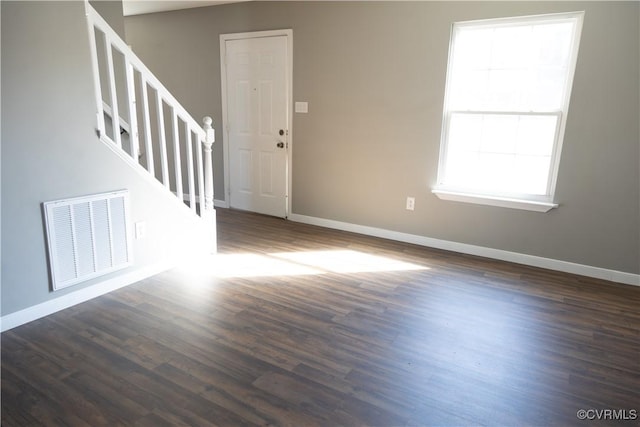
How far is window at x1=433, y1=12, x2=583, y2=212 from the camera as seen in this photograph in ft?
10.3

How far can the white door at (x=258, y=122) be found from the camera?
4.50 metres

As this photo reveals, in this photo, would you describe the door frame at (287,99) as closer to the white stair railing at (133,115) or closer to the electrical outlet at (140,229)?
the white stair railing at (133,115)

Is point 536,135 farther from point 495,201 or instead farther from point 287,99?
point 287,99

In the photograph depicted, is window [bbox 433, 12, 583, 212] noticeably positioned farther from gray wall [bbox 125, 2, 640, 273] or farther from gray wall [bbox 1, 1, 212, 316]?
gray wall [bbox 1, 1, 212, 316]

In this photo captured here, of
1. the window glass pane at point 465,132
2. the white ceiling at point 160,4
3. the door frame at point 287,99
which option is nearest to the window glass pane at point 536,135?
the window glass pane at point 465,132

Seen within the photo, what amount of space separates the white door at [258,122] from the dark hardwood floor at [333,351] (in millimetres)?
1743

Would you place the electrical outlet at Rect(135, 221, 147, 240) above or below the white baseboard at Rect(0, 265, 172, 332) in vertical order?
above

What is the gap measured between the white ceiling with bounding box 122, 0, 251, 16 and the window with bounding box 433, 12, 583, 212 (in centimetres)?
273

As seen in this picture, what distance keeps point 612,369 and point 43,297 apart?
10.7ft

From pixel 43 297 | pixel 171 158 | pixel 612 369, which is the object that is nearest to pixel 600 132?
pixel 612 369

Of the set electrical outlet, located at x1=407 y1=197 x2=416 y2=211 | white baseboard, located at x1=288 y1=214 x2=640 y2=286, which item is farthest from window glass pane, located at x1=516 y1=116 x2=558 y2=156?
electrical outlet, located at x1=407 y1=197 x2=416 y2=211

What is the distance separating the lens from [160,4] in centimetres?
469

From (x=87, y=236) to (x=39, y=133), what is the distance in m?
0.68

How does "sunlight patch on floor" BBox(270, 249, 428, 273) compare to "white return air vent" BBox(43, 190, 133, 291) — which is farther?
"sunlight patch on floor" BBox(270, 249, 428, 273)
